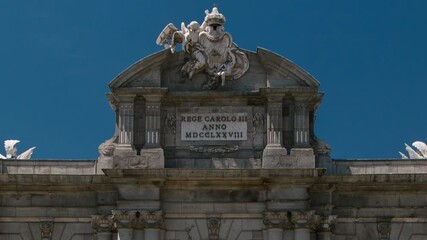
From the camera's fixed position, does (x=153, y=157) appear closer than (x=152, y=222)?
Result: No

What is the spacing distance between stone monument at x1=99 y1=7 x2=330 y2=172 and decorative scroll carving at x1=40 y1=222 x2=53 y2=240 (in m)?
2.91

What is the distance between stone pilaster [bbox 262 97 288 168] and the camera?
106ft

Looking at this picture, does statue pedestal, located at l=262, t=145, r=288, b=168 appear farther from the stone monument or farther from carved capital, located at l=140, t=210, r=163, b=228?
carved capital, located at l=140, t=210, r=163, b=228

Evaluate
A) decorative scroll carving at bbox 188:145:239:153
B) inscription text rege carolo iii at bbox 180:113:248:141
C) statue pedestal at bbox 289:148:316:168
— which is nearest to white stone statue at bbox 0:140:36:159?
inscription text rege carolo iii at bbox 180:113:248:141

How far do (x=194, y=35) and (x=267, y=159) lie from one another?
513 centimetres

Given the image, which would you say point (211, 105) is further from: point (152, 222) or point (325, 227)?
point (325, 227)

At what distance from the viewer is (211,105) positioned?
33.4m

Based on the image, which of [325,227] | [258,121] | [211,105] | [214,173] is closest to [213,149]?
[214,173]

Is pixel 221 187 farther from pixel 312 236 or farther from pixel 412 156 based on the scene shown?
pixel 412 156

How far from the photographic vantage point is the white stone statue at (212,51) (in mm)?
33250

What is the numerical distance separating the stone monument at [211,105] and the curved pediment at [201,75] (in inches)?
1.4

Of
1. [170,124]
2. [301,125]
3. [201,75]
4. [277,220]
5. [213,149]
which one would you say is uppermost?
[201,75]

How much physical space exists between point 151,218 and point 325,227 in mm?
5944

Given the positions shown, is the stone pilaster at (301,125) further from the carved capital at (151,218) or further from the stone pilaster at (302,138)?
the carved capital at (151,218)
